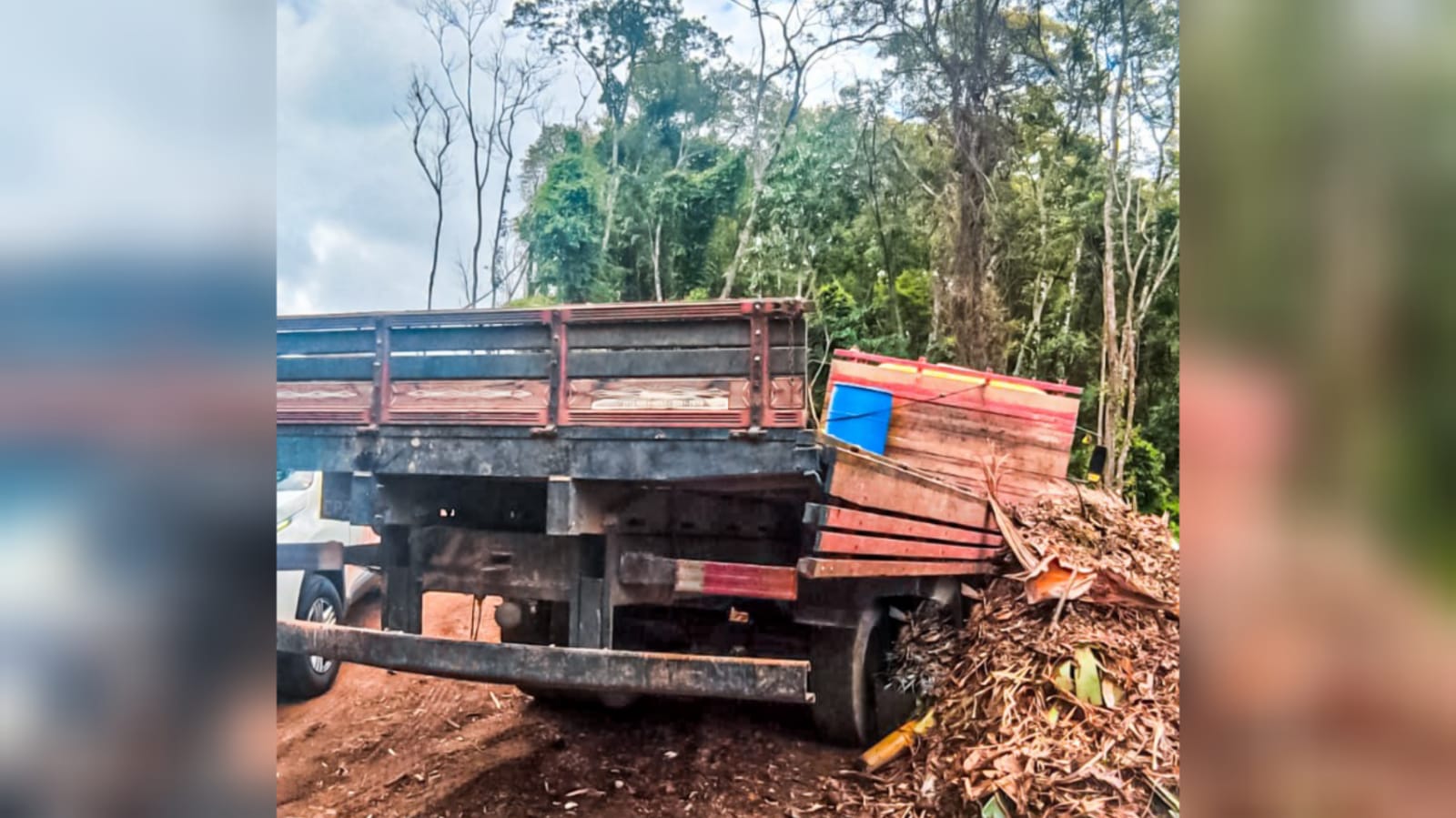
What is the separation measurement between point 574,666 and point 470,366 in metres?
1.28

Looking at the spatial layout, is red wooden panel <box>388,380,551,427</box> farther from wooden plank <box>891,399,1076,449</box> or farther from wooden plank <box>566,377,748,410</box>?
wooden plank <box>891,399,1076,449</box>

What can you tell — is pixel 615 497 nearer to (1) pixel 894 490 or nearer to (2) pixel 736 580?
(2) pixel 736 580

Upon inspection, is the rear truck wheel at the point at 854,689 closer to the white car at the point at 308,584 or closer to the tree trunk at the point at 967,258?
the white car at the point at 308,584

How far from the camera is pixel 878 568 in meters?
3.47

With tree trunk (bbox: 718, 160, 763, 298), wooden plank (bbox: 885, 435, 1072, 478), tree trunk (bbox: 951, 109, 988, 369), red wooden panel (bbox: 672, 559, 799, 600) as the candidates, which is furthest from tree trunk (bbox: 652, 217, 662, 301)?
red wooden panel (bbox: 672, 559, 799, 600)

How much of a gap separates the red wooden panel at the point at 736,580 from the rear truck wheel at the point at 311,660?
2.84 m

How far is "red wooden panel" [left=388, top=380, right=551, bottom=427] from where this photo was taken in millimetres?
3277

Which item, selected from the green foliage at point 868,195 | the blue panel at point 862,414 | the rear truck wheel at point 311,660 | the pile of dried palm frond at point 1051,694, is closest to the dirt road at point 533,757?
the rear truck wheel at point 311,660

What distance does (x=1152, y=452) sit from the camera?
42.3 ft

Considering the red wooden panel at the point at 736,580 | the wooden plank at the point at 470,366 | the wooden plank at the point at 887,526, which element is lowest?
the red wooden panel at the point at 736,580

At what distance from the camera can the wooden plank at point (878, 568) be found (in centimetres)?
314
